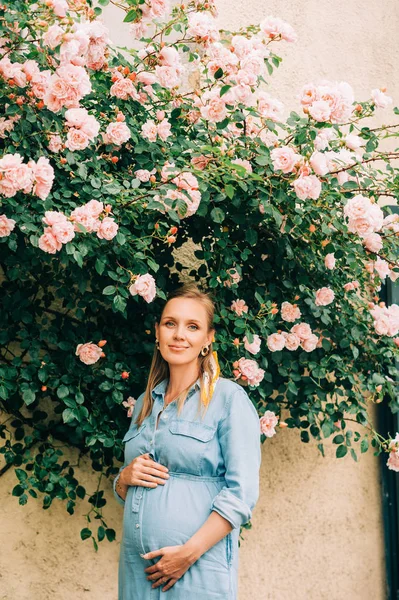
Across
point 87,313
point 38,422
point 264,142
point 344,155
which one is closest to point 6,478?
point 38,422

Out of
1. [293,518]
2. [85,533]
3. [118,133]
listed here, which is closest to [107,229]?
[118,133]

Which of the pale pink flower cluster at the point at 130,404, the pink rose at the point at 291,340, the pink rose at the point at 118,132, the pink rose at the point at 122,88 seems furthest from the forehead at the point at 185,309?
the pink rose at the point at 122,88

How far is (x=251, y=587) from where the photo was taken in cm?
324

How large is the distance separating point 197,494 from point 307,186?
4.00 feet

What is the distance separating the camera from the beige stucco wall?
2805 mm

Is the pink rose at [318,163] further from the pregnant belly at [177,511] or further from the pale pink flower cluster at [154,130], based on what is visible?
the pregnant belly at [177,511]

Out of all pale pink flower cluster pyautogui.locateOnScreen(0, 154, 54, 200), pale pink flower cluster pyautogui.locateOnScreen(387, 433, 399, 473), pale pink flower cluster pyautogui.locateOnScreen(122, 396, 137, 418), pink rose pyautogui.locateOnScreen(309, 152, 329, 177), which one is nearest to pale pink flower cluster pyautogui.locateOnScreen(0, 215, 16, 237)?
pale pink flower cluster pyautogui.locateOnScreen(0, 154, 54, 200)

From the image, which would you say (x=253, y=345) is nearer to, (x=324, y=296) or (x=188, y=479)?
(x=324, y=296)

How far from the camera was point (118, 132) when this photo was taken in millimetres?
Answer: 2518

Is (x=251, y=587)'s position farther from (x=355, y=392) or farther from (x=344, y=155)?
(x=344, y=155)

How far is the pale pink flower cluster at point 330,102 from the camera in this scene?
2414mm

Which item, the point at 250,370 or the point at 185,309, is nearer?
the point at 185,309

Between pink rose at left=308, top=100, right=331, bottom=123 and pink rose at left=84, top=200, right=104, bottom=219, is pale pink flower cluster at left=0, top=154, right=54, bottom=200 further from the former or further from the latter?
pink rose at left=308, top=100, right=331, bottom=123

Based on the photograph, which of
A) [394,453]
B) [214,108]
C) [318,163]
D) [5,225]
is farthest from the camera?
[394,453]
